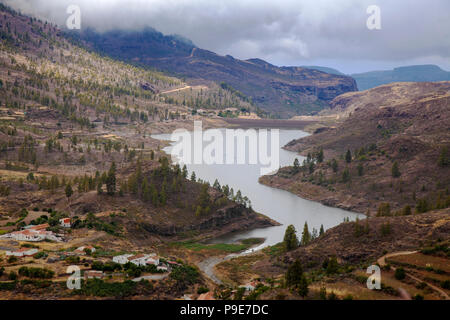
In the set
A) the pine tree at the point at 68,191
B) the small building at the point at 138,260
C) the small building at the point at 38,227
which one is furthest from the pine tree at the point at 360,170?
the small building at the point at 38,227

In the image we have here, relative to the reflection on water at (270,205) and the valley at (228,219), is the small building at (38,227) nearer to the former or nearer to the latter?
the valley at (228,219)

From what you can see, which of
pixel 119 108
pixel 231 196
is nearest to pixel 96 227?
pixel 231 196

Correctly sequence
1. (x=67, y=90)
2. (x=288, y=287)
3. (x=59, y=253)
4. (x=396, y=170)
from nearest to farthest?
(x=288, y=287) → (x=59, y=253) → (x=396, y=170) → (x=67, y=90)

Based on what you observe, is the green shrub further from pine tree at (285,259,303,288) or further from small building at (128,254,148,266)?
small building at (128,254,148,266)

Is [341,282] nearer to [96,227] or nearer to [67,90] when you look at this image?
[96,227]

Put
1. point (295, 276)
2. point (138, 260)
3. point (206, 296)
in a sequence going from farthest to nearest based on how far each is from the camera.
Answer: point (138, 260) < point (206, 296) < point (295, 276)

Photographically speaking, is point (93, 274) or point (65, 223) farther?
point (65, 223)

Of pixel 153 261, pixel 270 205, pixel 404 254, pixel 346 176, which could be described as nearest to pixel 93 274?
pixel 153 261

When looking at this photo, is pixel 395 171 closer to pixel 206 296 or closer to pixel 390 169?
pixel 390 169

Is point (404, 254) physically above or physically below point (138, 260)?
above
